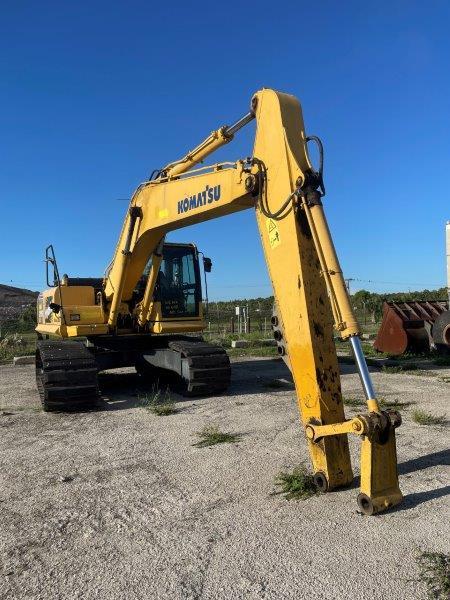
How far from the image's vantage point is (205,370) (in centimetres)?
919

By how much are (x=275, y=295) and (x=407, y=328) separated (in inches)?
435

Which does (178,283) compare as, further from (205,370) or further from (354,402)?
(354,402)

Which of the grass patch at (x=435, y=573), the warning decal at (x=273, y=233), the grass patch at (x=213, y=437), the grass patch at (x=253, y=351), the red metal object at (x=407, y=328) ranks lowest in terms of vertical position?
the grass patch at (x=435, y=573)

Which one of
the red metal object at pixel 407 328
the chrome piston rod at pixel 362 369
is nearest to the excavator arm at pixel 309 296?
the chrome piston rod at pixel 362 369

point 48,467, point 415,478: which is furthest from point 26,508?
point 415,478

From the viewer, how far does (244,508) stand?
14.2ft

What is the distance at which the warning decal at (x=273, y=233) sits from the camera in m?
5.16

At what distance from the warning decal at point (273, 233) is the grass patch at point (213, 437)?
2508mm

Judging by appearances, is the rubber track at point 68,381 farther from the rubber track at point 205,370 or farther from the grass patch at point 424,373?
the grass patch at point 424,373

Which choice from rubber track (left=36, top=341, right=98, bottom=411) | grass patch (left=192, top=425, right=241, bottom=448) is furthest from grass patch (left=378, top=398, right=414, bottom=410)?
rubber track (left=36, top=341, right=98, bottom=411)

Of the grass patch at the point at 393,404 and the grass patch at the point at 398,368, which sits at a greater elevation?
the grass patch at the point at 398,368

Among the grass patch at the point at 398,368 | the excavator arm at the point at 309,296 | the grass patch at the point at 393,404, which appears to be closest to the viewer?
the excavator arm at the point at 309,296

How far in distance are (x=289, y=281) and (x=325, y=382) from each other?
96 centimetres

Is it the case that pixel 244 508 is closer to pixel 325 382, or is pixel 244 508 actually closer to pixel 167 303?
pixel 325 382
